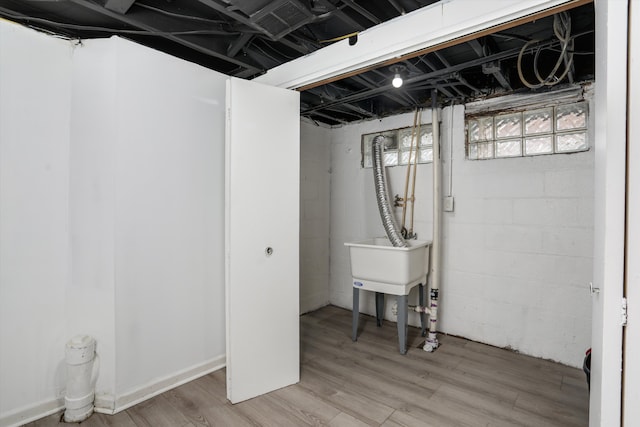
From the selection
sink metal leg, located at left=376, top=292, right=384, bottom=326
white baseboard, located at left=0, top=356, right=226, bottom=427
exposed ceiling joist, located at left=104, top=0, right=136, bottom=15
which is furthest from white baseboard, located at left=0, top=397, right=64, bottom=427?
sink metal leg, located at left=376, top=292, right=384, bottom=326

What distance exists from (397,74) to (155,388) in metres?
2.56

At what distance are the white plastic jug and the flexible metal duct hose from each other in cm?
223

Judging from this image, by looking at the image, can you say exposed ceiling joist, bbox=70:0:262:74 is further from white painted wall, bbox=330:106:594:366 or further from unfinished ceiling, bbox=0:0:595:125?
white painted wall, bbox=330:106:594:366

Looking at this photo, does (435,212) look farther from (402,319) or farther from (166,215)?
(166,215)

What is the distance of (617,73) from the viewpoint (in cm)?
82

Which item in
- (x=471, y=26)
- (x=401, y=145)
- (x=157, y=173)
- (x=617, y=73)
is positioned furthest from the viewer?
(x=401, y=145)

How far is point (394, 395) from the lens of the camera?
1.97 m

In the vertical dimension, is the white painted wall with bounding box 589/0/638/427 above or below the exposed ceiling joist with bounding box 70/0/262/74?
below

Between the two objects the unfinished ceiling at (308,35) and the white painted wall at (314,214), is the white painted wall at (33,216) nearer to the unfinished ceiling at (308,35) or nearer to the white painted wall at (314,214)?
the unfinished ceiling at (308,35)

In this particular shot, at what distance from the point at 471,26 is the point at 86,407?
8.96 ft

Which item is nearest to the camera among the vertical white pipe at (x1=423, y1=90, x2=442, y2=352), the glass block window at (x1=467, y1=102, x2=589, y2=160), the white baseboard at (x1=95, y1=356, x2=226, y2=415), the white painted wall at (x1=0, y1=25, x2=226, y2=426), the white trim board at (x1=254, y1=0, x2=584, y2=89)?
the white trim board at (x1=254, y1=0, x2=584, y2=89)

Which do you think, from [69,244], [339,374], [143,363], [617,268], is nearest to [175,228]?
[69,244]

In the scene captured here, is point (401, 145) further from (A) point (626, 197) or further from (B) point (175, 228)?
(A) point (626, 197)

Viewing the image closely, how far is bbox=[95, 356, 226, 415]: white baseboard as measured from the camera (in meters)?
1.77
